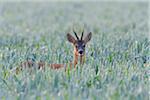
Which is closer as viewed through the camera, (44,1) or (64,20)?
(64,20)

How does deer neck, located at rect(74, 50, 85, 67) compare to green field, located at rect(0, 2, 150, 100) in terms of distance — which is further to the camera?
deer neck, located at rect(74, 50, 85, 67)

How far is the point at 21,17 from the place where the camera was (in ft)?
86.4

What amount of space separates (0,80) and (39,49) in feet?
11.3

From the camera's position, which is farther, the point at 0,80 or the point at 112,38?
the point at 112,38

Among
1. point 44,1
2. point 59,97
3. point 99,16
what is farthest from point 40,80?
point 44,1

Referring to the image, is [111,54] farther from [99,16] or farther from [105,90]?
[99,16]

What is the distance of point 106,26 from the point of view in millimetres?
22125

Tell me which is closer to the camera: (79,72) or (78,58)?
(79,72)

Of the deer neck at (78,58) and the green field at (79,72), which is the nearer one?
the green field at (79,72)

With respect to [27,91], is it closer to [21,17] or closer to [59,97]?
[59,97]

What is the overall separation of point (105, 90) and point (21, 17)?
58.7 feet

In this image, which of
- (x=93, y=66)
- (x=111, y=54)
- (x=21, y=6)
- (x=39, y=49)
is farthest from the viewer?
(x=21, y=6)

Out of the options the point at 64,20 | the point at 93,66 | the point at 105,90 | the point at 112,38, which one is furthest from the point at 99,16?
the point at 105,90

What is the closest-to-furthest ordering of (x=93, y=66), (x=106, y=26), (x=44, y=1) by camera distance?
(x=93, y=66) < (x=106, y=26) < (x=44, y=1)
